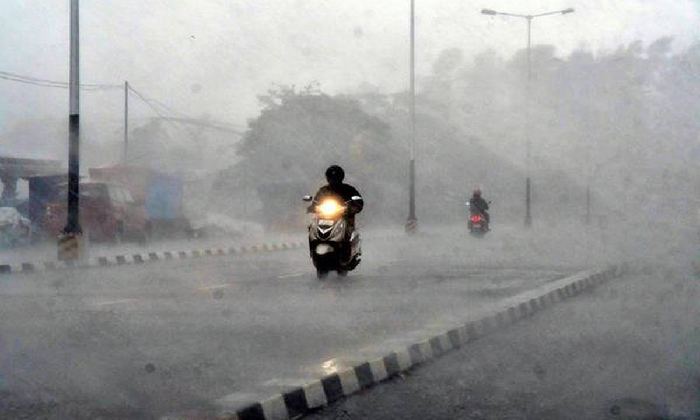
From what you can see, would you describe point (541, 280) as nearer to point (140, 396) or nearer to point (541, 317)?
point (541, 317)

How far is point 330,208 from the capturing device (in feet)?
49.1

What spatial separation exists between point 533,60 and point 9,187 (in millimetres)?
26139

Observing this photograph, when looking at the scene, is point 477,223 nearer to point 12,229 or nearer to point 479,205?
point 479,205

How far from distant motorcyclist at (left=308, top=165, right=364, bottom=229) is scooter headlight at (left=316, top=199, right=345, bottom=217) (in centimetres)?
8

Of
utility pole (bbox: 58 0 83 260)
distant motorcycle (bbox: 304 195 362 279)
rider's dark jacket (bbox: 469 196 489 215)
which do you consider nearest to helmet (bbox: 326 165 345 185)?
distant motorcycle (bbox: 304 195 362 279)

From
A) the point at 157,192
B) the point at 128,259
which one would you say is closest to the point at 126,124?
the point at 157,192

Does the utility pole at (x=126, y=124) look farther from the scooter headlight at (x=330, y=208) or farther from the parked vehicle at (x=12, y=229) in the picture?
the scooter headlight at (x=330, y=208)

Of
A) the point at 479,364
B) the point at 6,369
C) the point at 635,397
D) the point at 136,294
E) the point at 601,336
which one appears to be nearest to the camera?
the point at 635,397

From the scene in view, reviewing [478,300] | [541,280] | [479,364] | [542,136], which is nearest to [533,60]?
[542,136]

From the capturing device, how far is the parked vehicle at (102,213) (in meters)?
29.6

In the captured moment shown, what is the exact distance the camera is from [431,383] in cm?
766

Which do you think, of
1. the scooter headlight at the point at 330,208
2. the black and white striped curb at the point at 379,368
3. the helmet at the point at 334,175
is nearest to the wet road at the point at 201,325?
the black and white striped curb at the point at 379,368

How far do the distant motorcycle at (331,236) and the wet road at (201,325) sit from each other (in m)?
0.37

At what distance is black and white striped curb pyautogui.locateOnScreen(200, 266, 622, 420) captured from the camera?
615cm
